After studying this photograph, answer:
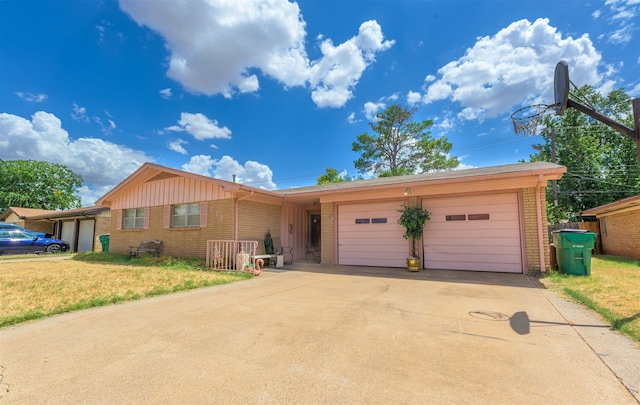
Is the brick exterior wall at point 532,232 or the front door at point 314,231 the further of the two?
the front door at point 314,231

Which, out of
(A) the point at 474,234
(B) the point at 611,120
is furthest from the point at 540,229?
(B) the point at 611,120

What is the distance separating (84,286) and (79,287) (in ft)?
0.40

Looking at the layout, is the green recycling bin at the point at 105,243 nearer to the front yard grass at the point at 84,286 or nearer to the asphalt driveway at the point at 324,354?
the front yard grass at the point at 84,286

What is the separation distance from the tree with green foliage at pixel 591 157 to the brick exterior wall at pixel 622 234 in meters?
4.93

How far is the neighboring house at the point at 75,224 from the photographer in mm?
18141

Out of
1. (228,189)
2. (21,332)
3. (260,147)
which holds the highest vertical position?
(260,147)

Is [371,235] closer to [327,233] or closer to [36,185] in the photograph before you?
[327,233]

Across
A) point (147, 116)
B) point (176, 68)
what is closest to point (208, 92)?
point (176, 68)

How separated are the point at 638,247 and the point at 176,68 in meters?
20.4

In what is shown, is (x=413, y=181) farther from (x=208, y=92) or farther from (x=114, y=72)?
(x=114, y=72)

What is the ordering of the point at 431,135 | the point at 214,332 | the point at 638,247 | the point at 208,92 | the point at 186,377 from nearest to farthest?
the point at 186,377 → the point at 214,332 → the point at 638,247 → the point at 208,92 → the point at 431,135

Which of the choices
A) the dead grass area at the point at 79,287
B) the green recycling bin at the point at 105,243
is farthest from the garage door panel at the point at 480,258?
the green recycling bin at the point at 105,243

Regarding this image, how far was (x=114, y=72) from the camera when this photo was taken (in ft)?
39.2

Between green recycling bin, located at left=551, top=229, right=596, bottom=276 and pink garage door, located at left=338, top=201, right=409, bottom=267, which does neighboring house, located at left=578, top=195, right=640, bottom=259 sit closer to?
green recycling bin, located at left=551, top=229, right=596, bottom=276
